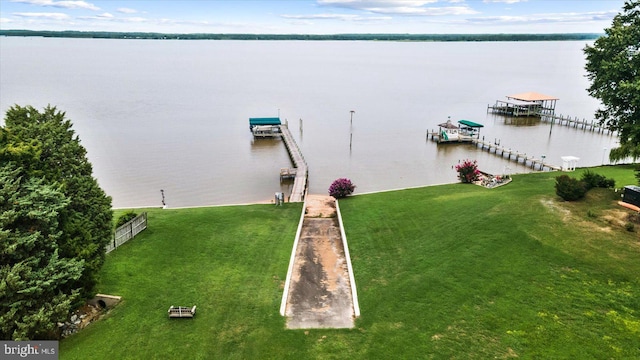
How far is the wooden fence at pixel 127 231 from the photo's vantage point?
2206 centimetres

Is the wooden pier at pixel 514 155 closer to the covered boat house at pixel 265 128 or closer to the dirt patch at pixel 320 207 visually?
the dirt patch at pixel 320 207

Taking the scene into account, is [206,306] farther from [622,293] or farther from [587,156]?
[587,156]

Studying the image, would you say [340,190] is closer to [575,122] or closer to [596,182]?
[596,182]

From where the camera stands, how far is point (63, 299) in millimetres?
14766

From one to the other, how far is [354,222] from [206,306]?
40.2 feet

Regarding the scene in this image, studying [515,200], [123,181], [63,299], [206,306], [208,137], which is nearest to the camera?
[63,299]

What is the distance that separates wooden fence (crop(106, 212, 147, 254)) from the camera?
869 inches

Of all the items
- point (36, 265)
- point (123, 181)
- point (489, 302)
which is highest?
point (36, 265)

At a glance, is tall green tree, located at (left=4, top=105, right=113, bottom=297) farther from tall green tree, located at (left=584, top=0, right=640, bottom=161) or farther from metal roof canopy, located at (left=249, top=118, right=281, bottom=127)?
metal roof canopy, located at (left=249, top=118, right=281, bottom=127)

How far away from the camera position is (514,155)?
53.8 meters

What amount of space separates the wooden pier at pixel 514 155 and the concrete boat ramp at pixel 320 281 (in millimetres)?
31158

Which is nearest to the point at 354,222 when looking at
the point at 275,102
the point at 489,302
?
the point at 489,302

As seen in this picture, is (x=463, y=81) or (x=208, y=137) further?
(x=463, y=81)

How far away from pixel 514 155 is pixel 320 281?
4232 cm
